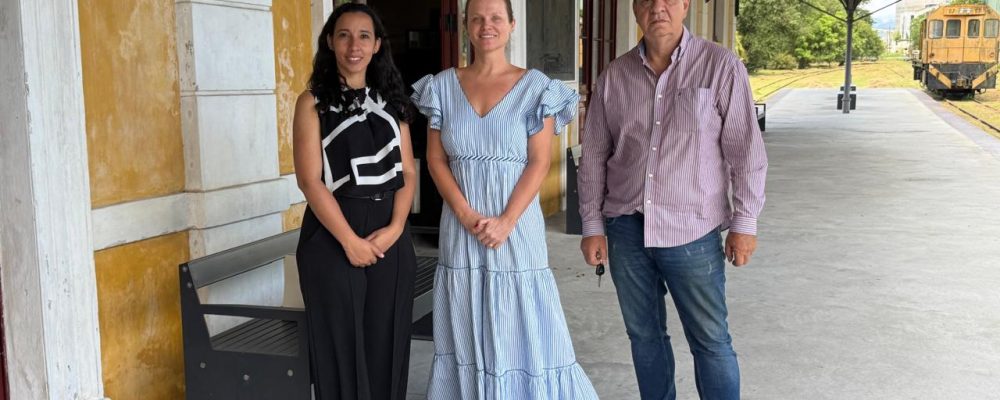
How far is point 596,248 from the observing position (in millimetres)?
3150

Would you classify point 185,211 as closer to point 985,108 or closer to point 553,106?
point 553,106

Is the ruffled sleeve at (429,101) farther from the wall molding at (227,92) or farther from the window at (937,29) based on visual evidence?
the window at (937,29)

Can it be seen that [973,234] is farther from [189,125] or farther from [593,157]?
[189,125]

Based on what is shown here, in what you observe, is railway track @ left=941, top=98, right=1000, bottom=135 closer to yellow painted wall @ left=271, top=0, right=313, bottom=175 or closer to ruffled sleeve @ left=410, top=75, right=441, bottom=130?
yellow painted wall @ left=271, top=0, right=313, bottom=175

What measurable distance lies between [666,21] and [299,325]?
1.50 metres

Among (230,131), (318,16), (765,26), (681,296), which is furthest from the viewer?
(765,26)

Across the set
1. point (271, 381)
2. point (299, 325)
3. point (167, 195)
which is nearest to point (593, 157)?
point (299, 325)

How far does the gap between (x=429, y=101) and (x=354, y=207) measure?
40 centimetres

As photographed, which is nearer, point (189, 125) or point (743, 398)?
point (189, 125)

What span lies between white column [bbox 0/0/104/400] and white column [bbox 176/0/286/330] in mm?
493

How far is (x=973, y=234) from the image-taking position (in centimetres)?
780

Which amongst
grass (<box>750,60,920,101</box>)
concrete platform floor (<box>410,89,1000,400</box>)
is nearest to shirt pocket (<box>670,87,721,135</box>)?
concrete platform floor (<box>410,89,1000,400</box>)

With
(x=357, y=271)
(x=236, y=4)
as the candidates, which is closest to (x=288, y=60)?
(x=236, y=4)

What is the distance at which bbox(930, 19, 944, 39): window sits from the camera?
33594 millimetres
